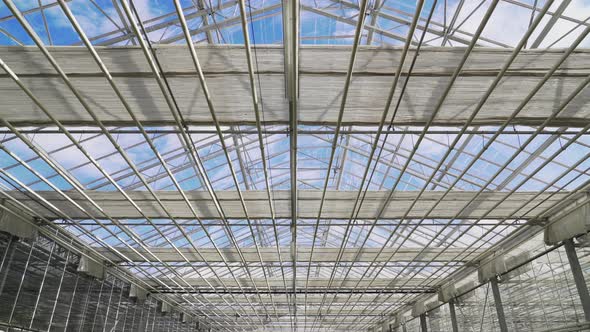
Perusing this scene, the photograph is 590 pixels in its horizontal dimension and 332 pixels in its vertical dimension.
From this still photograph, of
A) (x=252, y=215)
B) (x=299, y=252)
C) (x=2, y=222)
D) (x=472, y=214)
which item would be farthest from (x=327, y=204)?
(x=2, y=222)

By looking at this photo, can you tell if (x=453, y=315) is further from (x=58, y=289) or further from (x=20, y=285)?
(x=20, y=285)

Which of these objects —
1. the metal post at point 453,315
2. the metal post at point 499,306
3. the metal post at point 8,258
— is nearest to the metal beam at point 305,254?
the metal post at point 499,306

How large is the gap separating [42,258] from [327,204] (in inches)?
403

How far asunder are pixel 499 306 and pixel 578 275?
461 centimetres

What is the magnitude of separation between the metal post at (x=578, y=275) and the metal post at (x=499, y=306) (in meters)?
4.34

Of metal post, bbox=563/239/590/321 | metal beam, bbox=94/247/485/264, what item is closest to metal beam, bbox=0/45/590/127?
metal post, bbox=563/239/590/321

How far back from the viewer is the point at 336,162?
16.4 m

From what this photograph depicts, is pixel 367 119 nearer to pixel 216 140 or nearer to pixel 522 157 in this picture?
pixel 522 157

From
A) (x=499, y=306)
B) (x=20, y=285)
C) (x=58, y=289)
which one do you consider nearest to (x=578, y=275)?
(x=499, y=306)

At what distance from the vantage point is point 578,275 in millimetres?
11836

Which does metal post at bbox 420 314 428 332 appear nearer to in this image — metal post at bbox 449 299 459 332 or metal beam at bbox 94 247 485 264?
metal post at bbox 449 299 459 332

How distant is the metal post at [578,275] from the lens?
11531 millimetres

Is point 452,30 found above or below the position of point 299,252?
above

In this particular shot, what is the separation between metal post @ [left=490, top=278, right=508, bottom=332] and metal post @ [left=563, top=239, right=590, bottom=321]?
4338mm
